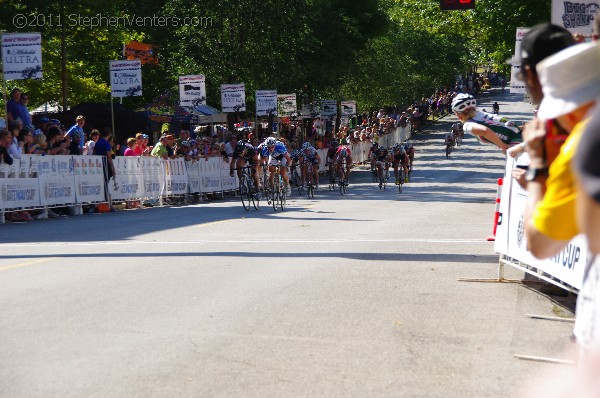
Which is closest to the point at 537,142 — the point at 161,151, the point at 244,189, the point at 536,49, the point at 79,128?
the point at 536,49

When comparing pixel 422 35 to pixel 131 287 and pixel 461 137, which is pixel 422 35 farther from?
pixel 131 287

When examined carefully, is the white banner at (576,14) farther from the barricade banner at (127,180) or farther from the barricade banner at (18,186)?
the barricade banner at (127,180)

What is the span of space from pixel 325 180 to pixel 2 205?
2681 cm

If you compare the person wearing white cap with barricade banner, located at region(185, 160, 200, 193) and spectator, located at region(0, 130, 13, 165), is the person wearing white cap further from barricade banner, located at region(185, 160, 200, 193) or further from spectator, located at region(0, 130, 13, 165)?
barricade banner, located at region(185, 160, 200, 193)

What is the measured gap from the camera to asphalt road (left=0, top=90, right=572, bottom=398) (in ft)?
21.3

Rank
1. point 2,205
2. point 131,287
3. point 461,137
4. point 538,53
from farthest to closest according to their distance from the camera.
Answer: point 461,137 → point 2,205 → point 131,287 → point 538,53

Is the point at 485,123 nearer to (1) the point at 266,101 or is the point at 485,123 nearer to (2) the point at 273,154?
(2) the point at 273,154

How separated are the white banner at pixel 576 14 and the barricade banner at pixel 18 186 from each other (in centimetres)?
1071

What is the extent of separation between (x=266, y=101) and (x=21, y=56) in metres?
19.6

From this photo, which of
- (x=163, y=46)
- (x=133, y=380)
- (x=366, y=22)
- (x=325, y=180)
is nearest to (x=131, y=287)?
(x=133, y=380)

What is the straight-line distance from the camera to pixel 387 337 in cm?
790

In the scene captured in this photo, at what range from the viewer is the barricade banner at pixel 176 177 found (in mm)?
28891

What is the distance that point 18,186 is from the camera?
2097 cm

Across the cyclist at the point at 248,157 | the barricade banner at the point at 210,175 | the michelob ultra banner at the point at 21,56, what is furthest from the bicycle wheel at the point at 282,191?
the barricade banner at the point at 210,175
